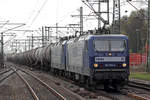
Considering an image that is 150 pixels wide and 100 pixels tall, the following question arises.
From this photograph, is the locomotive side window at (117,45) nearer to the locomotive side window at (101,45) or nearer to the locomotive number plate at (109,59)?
the locomotive side window at (101,45)

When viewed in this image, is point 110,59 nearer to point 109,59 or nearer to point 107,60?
point 109,59

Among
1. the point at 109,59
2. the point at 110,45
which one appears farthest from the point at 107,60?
the point at 110,45

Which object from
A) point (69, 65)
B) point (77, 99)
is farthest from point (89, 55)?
point (69, 65)

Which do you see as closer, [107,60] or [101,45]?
[107,60]

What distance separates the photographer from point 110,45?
18.2 m

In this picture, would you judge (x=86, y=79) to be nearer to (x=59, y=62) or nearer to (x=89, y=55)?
(x=89, y=55)

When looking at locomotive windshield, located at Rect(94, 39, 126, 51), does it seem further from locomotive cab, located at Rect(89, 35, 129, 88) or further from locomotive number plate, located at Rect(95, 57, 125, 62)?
locomotive number plate, located at Rect(95, 57, 125, 62)

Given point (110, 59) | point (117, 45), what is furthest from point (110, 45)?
point (110, 59)

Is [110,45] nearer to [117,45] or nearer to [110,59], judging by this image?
[117,45]

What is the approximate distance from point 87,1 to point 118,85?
1208cm

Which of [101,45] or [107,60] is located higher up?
[101,45]

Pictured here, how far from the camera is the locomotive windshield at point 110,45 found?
1811cm

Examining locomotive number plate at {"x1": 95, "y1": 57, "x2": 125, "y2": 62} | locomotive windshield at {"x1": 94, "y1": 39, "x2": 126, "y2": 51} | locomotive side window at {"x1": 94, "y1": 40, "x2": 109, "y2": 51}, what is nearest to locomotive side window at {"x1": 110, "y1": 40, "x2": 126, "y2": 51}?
locomotive windshield at {"x1": 94, "y1": 39, "x2": 126, "y2": 51}

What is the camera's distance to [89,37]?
18453mm
